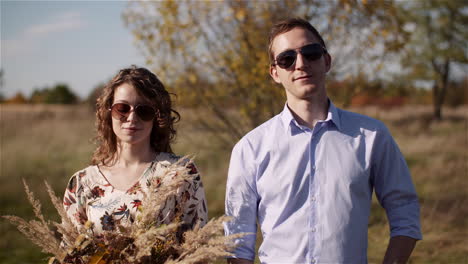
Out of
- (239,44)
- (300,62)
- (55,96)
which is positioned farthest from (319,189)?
(55,96)

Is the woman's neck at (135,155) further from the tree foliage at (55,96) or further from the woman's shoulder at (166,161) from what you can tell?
the tree foliage at (55,96)

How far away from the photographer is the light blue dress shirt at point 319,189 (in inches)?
84.2

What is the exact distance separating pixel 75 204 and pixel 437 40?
25.9 metres

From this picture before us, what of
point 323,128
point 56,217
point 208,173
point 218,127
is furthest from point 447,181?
point 323,128

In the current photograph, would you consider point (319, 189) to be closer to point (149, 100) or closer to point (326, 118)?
point (326, 118)

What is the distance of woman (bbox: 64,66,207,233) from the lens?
97.0 inches

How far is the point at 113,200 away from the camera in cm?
248

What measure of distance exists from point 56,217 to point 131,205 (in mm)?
6620

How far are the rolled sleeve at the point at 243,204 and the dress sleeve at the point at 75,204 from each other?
2.71 ft

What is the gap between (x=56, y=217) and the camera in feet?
27.6

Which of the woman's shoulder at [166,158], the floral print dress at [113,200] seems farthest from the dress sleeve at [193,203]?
the woman's shoulder at [166,158]

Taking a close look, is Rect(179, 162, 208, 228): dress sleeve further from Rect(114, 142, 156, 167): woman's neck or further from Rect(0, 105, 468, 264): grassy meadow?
Rect(114, 142, 156, 167): woman's neck

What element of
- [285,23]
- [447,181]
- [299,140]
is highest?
[285,23]

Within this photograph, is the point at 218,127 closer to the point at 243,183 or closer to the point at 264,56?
the point at 264,56
